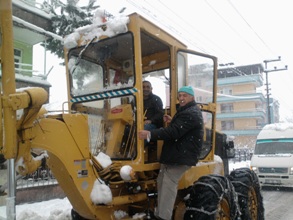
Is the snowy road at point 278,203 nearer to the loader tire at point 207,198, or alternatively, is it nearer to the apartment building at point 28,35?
the loader tire at point 207,198

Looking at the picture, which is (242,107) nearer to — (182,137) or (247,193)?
(247,193)

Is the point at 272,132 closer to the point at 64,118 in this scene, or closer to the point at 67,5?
the point at 67,5

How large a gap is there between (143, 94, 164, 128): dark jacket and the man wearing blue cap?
67 centimetres

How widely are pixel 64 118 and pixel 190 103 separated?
159cm

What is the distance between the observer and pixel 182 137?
3.76 meters

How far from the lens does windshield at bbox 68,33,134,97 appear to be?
167 inches

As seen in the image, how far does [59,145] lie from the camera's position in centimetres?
297

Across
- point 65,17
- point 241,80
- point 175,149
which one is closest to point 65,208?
point 175,149

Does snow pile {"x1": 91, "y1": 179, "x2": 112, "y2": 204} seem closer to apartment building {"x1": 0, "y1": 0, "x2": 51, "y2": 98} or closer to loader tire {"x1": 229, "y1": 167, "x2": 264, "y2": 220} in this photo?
loader tire {"x1": 229, "y1": 167, "x2": 264, "y2": 220}

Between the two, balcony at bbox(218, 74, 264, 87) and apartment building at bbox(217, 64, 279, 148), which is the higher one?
balcony at bbox(218, 74, 264, 87)

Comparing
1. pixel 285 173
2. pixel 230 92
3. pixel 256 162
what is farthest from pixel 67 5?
pixel 230 92

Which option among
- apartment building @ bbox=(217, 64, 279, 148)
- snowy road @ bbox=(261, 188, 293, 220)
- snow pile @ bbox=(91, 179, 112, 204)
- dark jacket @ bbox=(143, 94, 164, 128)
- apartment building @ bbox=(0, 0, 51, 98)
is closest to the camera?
snow pile @ bbox=(91, 179, 112, 204)

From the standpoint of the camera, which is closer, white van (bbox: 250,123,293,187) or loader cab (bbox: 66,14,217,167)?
loader cab (bbox: 66,14,217,167)

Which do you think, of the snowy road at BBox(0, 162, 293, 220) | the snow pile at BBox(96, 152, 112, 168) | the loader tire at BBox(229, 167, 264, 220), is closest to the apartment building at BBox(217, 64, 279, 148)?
the snowy road at BBox(0, 162, 293, 220)
